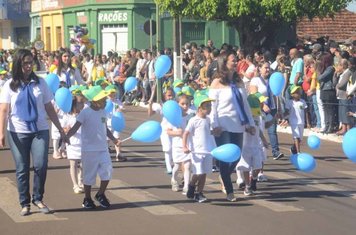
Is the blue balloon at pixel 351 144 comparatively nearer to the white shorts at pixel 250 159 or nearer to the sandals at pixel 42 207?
the white shorts at pixel 250 159

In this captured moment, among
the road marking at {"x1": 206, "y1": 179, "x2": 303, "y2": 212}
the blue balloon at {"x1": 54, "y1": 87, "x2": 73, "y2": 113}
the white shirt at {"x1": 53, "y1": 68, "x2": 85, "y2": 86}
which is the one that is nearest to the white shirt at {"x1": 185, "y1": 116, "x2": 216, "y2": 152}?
the road marking at {"x1": 206, "y1": 179, "x2": 303, "y2": 212}

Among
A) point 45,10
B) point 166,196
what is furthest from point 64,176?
point 45,10

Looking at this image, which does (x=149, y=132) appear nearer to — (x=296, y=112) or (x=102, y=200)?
(x=102, y=200)

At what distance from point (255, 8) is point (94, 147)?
20164 millimetres

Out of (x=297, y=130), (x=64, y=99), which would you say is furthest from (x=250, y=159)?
(x=297, y=130)

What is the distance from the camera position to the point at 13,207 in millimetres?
10469

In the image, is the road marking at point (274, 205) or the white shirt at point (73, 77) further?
the white shirt at point (73, 77)

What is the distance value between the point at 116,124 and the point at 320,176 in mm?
3526

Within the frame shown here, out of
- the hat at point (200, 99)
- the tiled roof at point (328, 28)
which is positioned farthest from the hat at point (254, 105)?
the tiled roof at point (328, 28)

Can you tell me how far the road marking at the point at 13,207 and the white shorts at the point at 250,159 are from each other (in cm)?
285

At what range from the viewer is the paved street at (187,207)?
9.34 metres

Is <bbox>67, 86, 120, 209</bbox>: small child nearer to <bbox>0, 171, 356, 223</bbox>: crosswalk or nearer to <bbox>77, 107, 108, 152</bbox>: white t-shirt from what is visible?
<bbox>77, 107, 108, 152</bbox>: white t-shirt

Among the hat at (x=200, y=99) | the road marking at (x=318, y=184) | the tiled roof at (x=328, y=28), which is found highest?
the tiled roof at (x=328, y=28)

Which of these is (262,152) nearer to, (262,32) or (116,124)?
(116,124)
